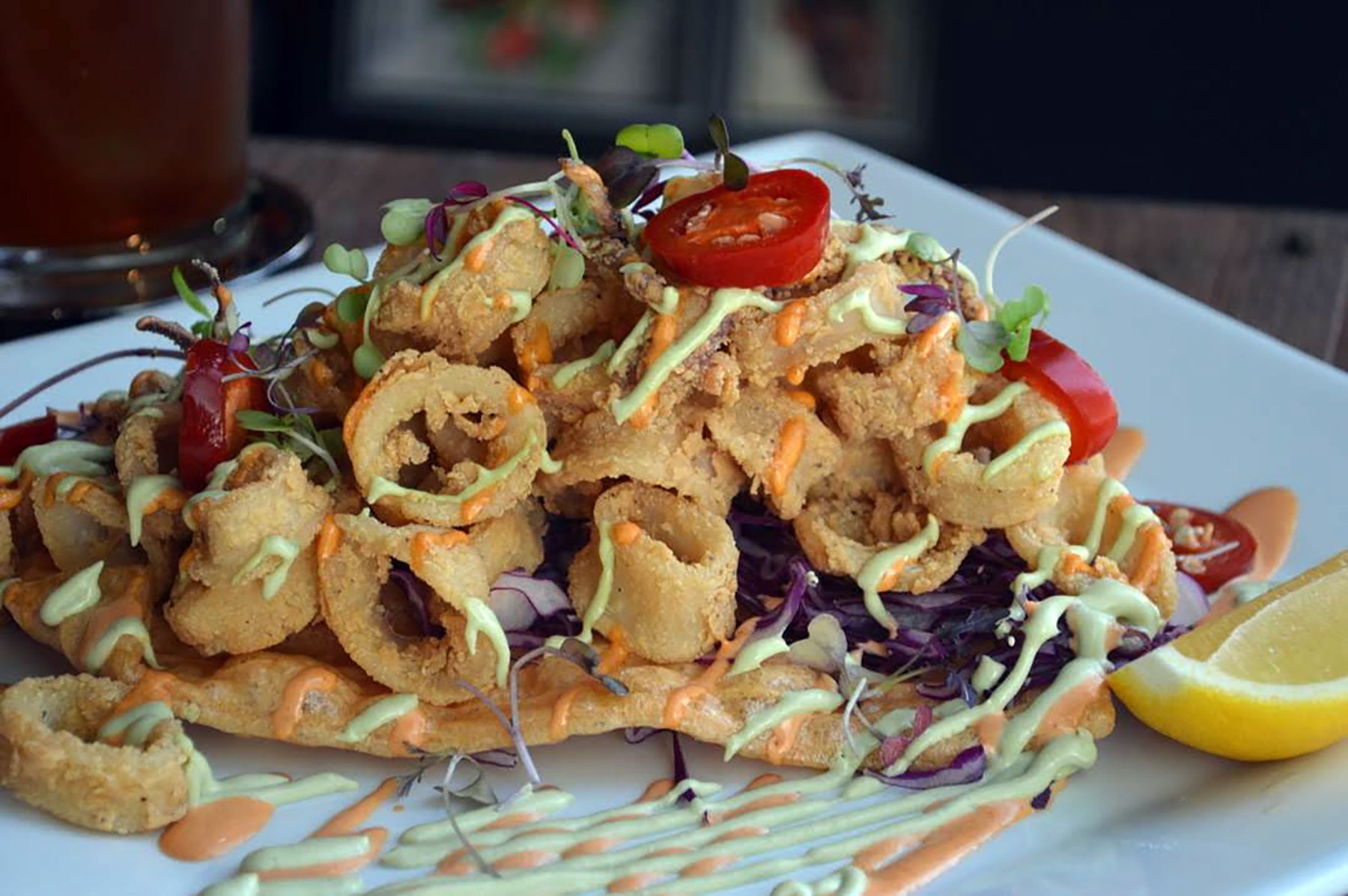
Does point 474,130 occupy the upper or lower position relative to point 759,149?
lower

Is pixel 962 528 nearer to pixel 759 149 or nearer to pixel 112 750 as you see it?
pixel 112 750

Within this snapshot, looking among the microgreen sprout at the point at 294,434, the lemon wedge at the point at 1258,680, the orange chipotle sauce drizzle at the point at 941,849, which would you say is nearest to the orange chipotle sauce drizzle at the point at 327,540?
the microgreen sprout at the point at 294,434

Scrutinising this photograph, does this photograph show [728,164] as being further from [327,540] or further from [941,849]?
[941,849]

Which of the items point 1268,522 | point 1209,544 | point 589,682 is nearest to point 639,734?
point 589,682

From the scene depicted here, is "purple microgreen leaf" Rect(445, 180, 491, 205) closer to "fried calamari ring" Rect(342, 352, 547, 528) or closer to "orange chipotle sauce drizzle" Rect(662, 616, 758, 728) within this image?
"fried calamari ring" Rect(342, 352, 547, 528)

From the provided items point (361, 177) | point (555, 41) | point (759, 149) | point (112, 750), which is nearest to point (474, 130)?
point (555, 41)
